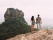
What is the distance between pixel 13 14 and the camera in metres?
61.5

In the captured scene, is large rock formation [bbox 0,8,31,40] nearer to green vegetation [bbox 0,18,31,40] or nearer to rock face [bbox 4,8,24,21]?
green vegetation [bbox 0,18,31,40]

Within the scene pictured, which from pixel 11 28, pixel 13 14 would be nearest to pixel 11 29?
pixel 11 28

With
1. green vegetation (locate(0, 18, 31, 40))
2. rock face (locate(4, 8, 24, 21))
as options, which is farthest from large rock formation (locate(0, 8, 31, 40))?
rock face (locate(4, 8, 24, 21))

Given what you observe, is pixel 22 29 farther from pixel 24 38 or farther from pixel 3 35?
pixel 24 38

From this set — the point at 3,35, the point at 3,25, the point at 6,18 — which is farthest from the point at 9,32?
the point at 6,18

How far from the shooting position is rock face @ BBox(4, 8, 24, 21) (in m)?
59.6

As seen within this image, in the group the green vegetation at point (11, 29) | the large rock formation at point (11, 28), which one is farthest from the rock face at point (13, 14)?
the green vegetation at point (11, 29)

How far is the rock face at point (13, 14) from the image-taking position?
59.6 metres

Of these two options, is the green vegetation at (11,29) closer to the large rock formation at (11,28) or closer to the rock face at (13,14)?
the large rock formation at (11,28)

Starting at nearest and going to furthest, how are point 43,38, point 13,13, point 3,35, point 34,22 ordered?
point 43,38 → point 34,22 → point 3,35 → point 13,13

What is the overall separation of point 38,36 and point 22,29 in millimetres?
20689

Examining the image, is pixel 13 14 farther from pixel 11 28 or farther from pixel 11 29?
pixel 11 29

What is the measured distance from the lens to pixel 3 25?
48781mm

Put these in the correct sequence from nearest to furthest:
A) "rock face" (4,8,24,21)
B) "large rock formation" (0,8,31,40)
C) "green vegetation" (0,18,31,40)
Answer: "large rock formation" (0,8,31,40) < "green vegetation" (0,18,31,40) < "rock face" (4,8,24,21)
